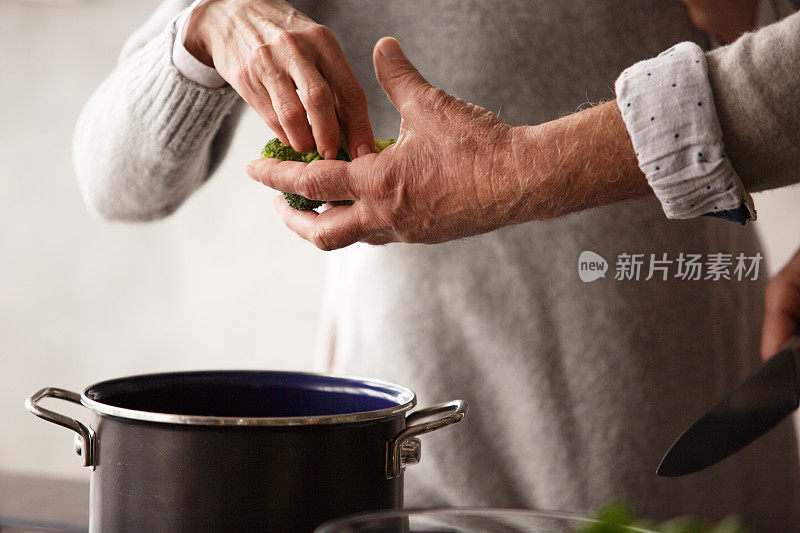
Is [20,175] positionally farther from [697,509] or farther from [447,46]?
[697,509]

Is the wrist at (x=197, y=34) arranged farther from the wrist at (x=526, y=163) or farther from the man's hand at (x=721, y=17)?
the man's hand at (x=721, y=17)

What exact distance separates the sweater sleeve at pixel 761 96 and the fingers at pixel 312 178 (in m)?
0.27

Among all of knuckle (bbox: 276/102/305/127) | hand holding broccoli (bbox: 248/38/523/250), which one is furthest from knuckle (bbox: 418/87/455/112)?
knuckle (bbox: 276/102/305/127)

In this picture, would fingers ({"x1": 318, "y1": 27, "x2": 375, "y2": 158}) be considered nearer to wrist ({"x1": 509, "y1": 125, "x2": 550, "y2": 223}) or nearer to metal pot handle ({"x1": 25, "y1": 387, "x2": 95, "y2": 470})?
wrist ({"x1": 509, "y1": 125, "x2": 550, "y2": 223})

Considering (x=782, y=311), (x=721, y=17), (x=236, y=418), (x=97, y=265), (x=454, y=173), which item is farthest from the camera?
(x=97, y=265)

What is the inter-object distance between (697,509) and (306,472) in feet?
2.27

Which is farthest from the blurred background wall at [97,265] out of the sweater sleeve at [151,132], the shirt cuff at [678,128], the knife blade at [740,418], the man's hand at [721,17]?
the shirt cuff at [678,128]

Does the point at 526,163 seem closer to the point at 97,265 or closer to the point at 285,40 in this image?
the point at 285,40

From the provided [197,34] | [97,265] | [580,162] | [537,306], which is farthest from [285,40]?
A: [97,265]

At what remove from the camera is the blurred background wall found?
289 centimetres

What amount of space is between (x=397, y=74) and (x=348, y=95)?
0.06m

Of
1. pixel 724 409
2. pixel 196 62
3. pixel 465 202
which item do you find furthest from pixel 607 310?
pixel 196 62

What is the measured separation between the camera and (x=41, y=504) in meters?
0.84

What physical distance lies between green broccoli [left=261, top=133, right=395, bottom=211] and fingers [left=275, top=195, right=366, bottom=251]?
0.05 ft
